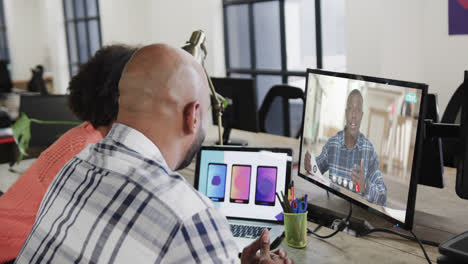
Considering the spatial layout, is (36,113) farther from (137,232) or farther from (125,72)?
(137,232)

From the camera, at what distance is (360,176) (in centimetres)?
130

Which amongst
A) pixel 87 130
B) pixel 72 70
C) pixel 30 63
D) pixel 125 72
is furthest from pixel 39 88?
pixel 125 72

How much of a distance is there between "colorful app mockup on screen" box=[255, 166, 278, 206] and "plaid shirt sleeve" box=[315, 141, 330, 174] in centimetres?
13

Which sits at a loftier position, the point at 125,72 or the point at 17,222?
the point at 125,72

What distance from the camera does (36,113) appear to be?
9.42ft

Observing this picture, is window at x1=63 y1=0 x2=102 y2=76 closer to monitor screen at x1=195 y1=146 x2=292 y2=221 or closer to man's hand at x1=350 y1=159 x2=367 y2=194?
monitor screen at x1=195 y1=146 x2=292 y2=221

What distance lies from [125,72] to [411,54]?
127 inches

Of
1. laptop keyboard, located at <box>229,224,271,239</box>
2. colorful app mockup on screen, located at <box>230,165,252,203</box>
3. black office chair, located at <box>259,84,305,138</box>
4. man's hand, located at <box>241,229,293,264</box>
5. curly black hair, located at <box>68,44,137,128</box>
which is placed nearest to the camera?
man's hand, located at <box>241,229,293,264</box>

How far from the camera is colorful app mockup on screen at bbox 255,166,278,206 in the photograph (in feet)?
4.85

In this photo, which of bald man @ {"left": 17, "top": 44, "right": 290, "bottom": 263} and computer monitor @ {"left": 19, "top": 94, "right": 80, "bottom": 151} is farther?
computer monitor @ {"left": 19, "top": 94, "right": 80, "bottom": 151}

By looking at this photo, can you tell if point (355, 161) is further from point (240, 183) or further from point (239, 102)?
point (239, 102)

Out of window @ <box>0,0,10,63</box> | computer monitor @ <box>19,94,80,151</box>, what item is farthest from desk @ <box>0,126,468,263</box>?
window @ <box>0,0,10,63</box>

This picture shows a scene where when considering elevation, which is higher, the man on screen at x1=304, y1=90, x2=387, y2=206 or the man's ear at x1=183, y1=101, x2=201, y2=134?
the man's ear at x1=183, y1=101, x2=201, y2=134

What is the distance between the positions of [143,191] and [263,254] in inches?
17.0
